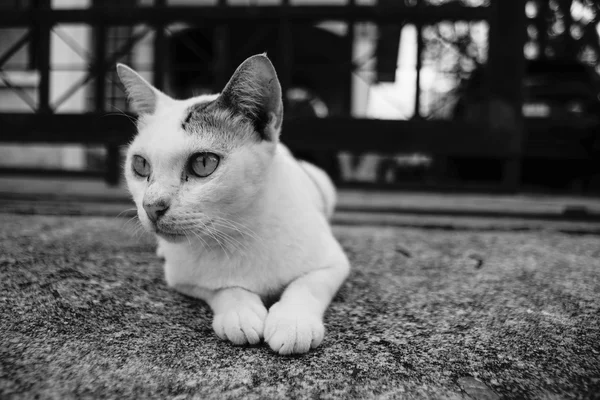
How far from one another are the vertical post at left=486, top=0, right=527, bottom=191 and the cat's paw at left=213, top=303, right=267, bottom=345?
2478mm

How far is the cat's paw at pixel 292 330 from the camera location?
3.22 ft

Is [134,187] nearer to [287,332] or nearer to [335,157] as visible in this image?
[287,332]

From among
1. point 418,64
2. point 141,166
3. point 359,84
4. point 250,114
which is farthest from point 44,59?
point 359,84

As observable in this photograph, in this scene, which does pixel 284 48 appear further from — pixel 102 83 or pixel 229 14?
pixel 102 83

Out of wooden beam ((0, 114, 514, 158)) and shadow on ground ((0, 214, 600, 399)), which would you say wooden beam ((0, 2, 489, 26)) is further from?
shadow on ground ((0, 214, 600, 399))

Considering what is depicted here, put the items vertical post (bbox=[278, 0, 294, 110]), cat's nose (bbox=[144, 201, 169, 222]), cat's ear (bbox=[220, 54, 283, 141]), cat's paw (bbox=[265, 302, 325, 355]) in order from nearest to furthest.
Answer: cat's paw (bbox=[265, 302, 325, 355]) → cat's nose (bbox=[144, 201, 169, 222]) → cat's ear (bbox=[220, 54, 283, 141]) → vertical post (bbox=[278, 0, 294, 110])

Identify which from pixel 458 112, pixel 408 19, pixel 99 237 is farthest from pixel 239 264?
pixel 458 112

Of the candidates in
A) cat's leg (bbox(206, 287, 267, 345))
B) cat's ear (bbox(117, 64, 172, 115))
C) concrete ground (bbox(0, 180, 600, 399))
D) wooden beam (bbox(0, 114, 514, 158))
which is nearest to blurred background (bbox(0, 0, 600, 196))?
wooden beam (bbox(0, 114, 514, 158))

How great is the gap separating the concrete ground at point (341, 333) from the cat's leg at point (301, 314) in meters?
0.04

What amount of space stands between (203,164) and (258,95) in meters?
0.30

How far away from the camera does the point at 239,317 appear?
1.07 meters

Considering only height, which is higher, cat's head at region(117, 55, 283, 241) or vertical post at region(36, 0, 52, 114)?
vertical post at region(36, 0, 52, 114)

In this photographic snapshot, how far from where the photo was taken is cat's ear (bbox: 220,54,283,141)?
1.22m

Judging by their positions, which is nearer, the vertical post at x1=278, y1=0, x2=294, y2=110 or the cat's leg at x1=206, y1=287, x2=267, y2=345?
the cat's leg at x1=206, y1=287, x2=267, y2=345
